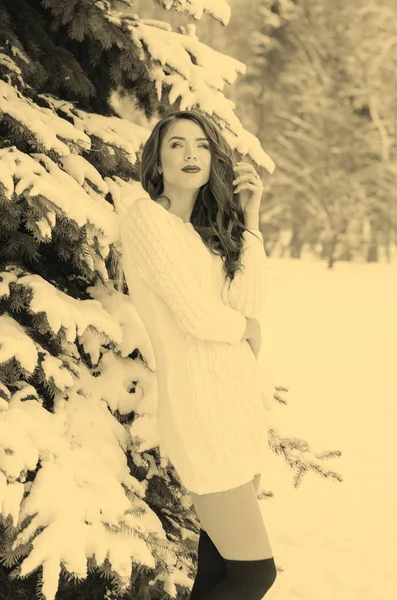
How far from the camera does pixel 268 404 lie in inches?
118

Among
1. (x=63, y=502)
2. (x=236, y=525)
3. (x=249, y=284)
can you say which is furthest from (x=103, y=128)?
(x=236, y=525)

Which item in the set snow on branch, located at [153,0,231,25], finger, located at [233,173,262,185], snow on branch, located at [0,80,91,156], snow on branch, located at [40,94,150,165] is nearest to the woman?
finger, located at [233,173,262,185]

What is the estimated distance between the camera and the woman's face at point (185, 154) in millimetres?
2320

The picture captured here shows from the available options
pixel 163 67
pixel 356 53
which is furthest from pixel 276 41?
pixel 163 67

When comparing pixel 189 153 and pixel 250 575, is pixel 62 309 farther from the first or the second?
pixel 250 575

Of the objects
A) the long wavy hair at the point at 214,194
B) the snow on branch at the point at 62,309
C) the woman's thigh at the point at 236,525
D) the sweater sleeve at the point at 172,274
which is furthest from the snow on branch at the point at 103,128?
the woman's thigh at the point at 236,525

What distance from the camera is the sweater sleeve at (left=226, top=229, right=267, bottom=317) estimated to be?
2.31 meters

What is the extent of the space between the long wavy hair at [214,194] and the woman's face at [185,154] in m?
0.03

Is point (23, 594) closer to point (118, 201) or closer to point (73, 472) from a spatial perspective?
point (73, 472)

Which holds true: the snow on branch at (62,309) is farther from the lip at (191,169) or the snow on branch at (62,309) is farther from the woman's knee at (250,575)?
the woman's knee at (250,575)

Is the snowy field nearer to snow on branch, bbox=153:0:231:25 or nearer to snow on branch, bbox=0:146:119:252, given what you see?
snow on branch, bbox=0:146:119:252

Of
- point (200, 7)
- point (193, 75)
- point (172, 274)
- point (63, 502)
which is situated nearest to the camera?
point (172, 274)

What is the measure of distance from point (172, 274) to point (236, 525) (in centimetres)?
81

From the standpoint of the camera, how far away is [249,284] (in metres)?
2.33
